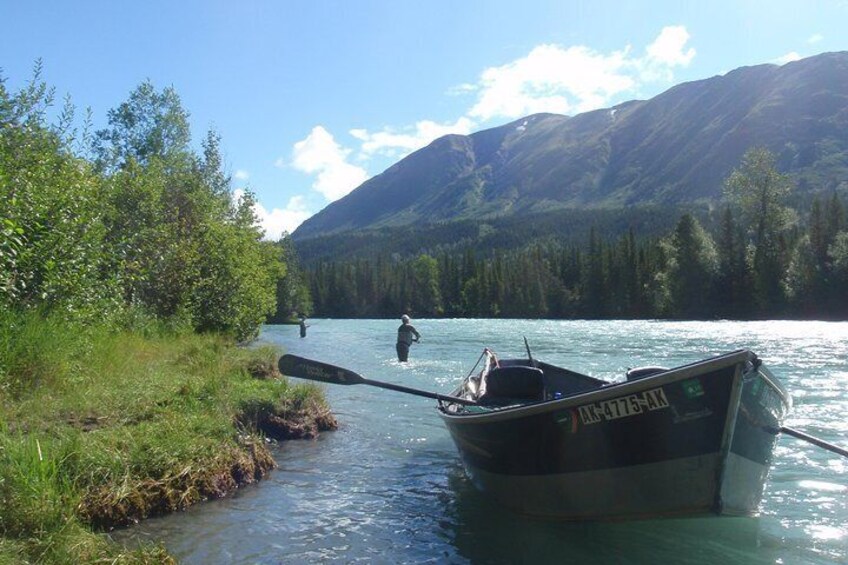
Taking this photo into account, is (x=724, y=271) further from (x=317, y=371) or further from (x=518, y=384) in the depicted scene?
(x=317, y=371)

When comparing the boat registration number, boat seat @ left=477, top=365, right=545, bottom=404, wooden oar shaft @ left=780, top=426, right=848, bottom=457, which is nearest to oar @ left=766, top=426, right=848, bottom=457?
wooden oar shaft @ left=780, top=426, right=848, bottom=457

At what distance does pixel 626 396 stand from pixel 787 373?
15053 mm

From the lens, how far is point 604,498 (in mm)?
6715

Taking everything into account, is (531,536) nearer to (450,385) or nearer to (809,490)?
(809,490)

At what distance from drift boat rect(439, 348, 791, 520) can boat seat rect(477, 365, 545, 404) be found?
10.8ft

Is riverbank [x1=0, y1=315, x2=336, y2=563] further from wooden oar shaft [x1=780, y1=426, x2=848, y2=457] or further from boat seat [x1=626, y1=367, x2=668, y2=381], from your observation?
wooden oar shaft [x1=780, y1=426, x2=848, y2=457]

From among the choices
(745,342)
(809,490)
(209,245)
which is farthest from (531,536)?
(745,342)

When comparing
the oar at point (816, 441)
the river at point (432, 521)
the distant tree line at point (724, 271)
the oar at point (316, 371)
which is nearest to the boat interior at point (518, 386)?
the river at point (432, 521)

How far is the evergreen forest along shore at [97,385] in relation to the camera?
19.2 ft

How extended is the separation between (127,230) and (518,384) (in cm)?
1302

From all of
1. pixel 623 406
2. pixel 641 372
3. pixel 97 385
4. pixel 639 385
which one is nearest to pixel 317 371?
pixel 97 385

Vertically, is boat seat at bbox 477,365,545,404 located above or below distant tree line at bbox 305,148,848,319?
below

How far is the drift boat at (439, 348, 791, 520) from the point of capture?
620cm

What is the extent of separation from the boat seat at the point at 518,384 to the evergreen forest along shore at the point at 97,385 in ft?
12.3
